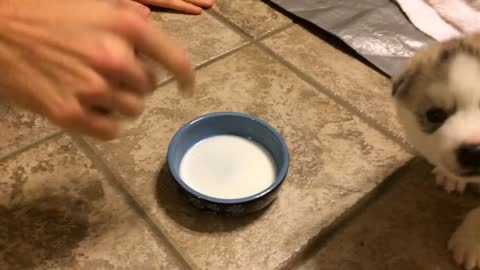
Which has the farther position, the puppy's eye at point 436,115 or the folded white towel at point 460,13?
the folded white towel at point 460,13

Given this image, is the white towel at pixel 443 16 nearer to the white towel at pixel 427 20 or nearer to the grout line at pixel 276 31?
the white towel at pixel 427 20

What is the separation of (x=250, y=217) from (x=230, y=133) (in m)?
0.17

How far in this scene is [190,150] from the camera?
977 millimetres

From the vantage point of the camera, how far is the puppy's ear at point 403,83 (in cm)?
84

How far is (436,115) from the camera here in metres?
0.81

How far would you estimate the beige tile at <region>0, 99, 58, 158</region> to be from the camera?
101cm

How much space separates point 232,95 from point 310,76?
0.18 meters

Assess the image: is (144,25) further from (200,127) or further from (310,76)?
(310,76)

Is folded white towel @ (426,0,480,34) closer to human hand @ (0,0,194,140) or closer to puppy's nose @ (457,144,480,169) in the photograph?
puppy's nose @ (457,144,480,169)

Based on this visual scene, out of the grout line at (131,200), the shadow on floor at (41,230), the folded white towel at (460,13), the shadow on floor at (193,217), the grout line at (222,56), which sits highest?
the folded white towel at (460,13)

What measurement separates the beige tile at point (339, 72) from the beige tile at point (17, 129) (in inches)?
20.2

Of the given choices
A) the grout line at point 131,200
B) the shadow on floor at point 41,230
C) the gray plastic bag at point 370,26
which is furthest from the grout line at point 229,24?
the shadow on floor at point 41,230

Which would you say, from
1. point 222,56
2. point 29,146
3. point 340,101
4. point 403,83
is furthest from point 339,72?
point 29,146

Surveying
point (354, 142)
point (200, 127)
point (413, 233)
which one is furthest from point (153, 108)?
point (413, 233)
